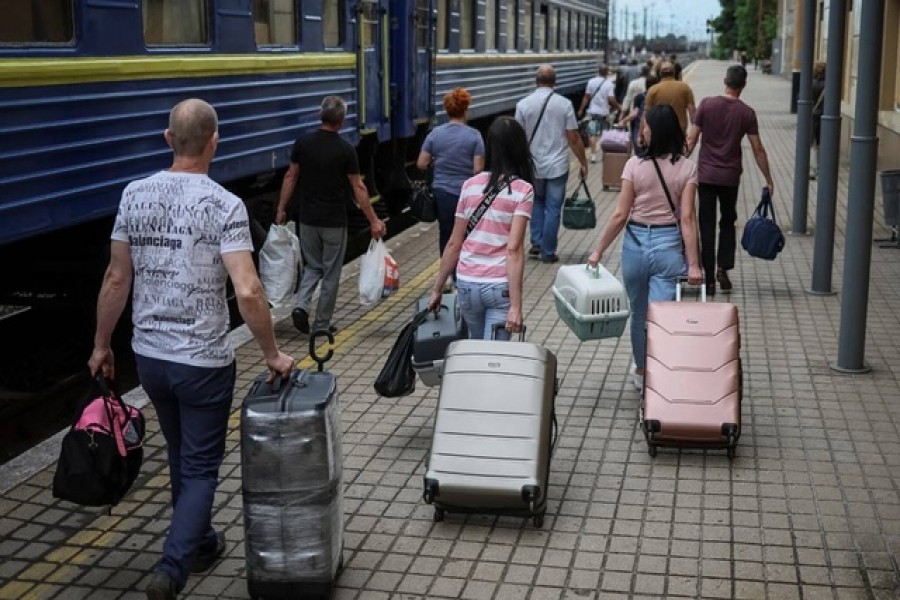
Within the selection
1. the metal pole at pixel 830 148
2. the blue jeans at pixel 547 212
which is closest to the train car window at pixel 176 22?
the blue jeans at pixel 547 212

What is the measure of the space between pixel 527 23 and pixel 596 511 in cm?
1776

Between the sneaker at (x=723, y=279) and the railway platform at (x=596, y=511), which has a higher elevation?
the sneaker at (x=723, y=279)

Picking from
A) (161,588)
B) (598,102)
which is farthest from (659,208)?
(598,102)

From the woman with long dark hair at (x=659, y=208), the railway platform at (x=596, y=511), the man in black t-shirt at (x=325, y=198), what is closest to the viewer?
the railway platform at (x=596, y=511)

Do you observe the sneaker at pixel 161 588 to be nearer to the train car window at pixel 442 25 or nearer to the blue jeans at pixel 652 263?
the blue jeans at pixel 652 263

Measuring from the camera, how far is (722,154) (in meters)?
10.0

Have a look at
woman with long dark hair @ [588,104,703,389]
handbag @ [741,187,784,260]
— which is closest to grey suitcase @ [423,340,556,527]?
woman with long dark hair @ [588,104,703,389]

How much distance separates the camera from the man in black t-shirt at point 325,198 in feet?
28.7

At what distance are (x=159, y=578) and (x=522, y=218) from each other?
2.50m

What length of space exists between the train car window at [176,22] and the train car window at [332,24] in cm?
274

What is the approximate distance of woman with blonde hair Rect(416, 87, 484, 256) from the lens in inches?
369

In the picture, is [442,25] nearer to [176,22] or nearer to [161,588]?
[176,22]

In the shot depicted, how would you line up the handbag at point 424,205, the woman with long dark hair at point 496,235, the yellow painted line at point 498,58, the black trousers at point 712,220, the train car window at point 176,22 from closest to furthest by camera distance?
the woman with long dark hair at point 496,235
the train car window at point 176,22
the handbag at point 424,205
the black trousers at point 712,220
the yellow painted line at point 498,58

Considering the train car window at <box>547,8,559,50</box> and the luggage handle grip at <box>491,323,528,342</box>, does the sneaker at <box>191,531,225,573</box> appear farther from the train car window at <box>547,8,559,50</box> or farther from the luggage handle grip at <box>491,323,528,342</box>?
the train car window at <box>547,8,559,50</box>
